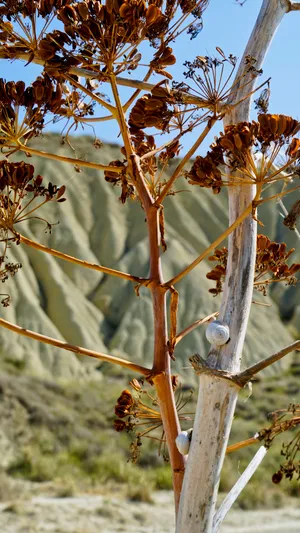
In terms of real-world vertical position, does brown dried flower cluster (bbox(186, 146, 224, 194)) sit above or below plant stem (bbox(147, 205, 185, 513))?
above

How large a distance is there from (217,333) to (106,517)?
13.3 m

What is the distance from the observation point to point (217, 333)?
2.21 m

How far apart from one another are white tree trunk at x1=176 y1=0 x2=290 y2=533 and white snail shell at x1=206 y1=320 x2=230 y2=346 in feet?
0.15

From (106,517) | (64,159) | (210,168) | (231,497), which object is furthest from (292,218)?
(106,517)

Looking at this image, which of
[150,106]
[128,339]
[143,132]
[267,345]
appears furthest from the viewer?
[267,345]

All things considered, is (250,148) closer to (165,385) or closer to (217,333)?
(217,333)

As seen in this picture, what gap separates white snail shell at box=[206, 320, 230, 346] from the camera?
221 centimetres

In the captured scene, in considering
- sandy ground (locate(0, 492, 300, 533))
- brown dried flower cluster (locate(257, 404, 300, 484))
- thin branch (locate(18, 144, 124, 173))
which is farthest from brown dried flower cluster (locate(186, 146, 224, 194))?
sandy ground (locate(0, 492, 300, 533))

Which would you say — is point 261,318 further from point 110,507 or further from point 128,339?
point 110,507

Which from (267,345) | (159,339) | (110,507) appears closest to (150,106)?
(159,339)

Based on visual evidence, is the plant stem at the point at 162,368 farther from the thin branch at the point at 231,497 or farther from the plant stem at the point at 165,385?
the thin branch at the point at 231,497

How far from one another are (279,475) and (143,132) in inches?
55.1

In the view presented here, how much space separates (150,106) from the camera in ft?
7.73

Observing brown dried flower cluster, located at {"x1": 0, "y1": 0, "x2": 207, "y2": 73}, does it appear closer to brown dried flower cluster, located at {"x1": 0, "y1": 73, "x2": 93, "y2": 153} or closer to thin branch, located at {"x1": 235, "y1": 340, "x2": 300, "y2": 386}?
brown dried flower cluster, located at {"x1": 0, "y1": 73, "x2": 93, "y2": 153}
